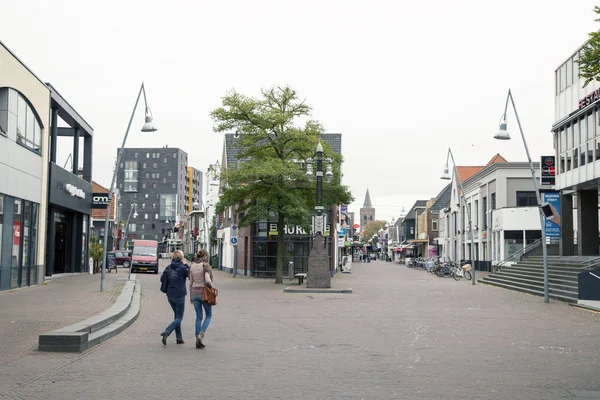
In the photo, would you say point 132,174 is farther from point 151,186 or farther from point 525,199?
point 525,199

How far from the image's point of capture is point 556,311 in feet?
64.2

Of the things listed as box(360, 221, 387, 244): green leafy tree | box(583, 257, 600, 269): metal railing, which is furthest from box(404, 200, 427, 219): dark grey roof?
box(583, 257, 600, 269): metal railing

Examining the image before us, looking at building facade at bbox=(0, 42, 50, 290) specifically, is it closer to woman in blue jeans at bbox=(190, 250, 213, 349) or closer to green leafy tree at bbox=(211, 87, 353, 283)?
green leafy tree at bbox=(211, 87, 353, 283)

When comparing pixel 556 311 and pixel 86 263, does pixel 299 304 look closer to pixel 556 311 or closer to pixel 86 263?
pixel 556 311

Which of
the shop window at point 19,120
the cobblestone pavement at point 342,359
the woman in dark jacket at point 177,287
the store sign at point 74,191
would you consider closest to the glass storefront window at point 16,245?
the shop window at point 19,120

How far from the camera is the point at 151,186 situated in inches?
5950

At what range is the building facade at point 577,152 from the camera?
27656 mm

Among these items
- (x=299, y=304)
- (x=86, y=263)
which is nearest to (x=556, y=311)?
(x=299, y=304)

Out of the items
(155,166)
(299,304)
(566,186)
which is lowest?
(299,304)

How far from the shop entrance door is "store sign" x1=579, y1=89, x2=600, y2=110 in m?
27.6

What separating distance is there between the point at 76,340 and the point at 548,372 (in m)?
7.20

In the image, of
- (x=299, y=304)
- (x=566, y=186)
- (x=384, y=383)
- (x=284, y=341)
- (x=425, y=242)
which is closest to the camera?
(x=384, y=383)

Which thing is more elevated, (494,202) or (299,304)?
(494,202)

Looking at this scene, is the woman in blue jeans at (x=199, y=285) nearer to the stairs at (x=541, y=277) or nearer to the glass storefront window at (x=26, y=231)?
the stairs at (x=541, y=277)
